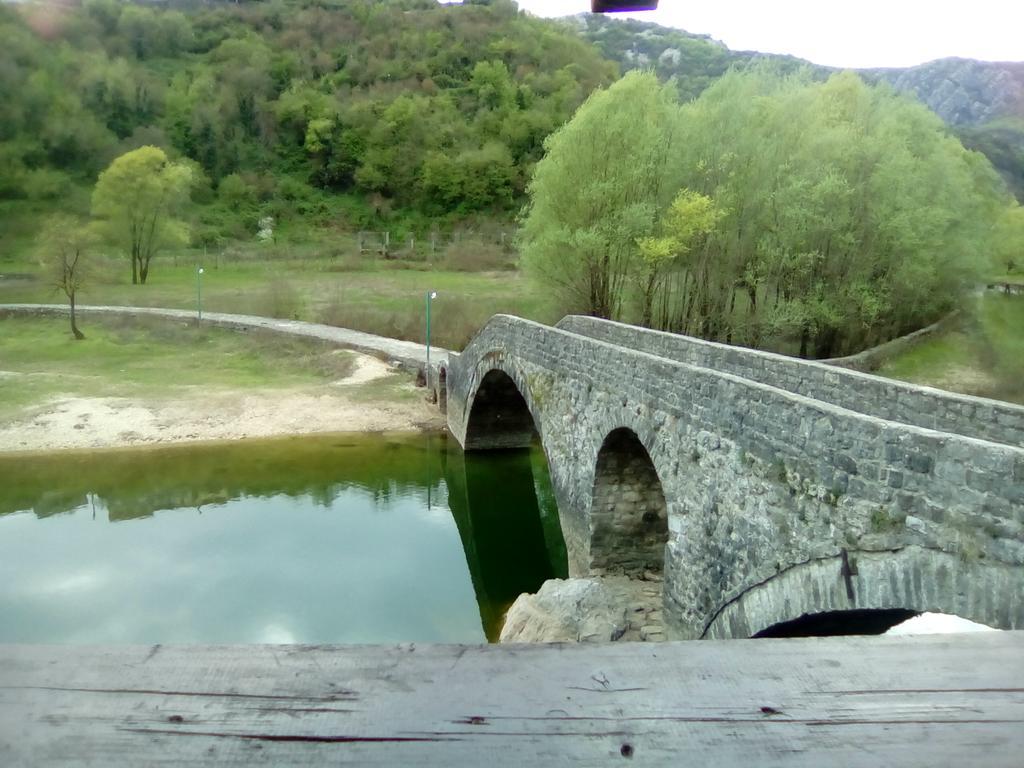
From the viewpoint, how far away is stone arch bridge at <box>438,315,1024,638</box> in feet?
13.3

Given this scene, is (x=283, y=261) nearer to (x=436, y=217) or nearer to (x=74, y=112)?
(x=436, y=217)

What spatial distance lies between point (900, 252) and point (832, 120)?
3876 millimetres

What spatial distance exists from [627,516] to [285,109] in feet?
186

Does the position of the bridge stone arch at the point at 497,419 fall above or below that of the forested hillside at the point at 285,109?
below

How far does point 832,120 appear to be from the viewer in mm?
21094

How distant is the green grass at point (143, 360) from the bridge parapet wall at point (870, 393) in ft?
45.7

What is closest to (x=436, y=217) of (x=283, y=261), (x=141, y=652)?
(x=283, y=261)

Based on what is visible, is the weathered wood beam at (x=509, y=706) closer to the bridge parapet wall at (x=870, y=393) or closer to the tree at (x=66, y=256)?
the bridge parapet wall at (x=870, y=393)

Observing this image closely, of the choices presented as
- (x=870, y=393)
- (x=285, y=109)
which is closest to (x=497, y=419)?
(x=870, y=393)

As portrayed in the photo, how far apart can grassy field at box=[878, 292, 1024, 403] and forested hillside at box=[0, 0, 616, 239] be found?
1290 inches

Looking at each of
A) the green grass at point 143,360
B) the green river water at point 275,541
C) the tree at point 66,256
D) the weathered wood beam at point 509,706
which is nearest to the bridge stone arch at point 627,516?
the green river water at point 275,541

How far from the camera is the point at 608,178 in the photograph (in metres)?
18.7

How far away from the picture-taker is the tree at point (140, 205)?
32.2m

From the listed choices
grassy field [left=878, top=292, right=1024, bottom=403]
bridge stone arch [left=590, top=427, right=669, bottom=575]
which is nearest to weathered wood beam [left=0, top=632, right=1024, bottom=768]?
bridge stone arch [left=590, top=427, right=669, bottom=575]
